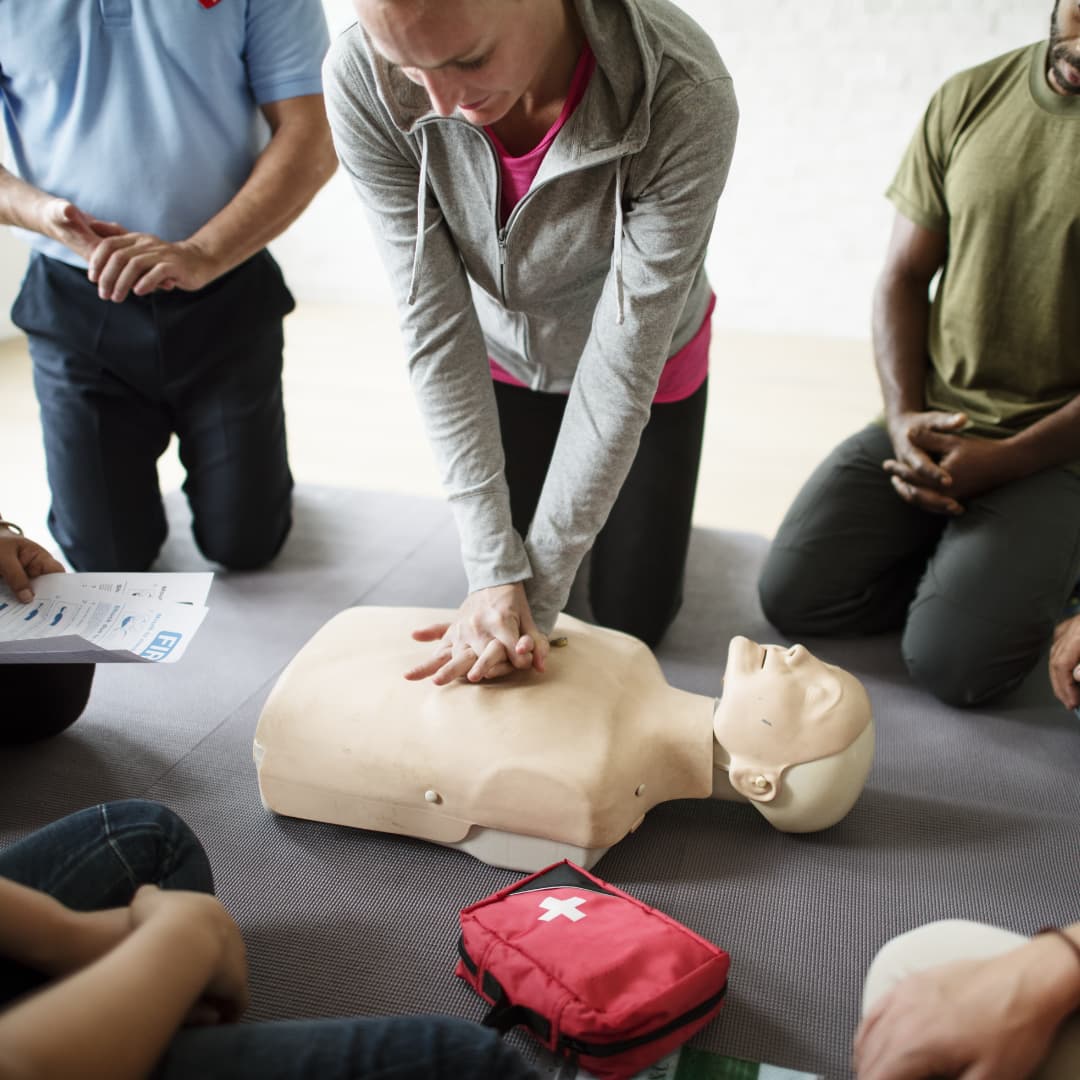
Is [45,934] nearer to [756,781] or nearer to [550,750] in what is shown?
[550,750]

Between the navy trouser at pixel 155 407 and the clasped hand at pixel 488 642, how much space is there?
2.63 ft

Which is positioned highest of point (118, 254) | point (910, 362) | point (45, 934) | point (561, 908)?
point (118, 254)

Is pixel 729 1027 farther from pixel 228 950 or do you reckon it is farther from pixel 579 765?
pixel 228 950

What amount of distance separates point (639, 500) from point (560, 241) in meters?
0.55

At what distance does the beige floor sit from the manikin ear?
1.11 meters

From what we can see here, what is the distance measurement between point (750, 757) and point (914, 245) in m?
0.99

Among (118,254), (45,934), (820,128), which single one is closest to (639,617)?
(118,254)

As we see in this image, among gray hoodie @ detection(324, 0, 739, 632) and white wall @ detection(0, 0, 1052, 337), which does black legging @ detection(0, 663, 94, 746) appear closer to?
gray hoodie @ detection(324, 0, 739, 632)

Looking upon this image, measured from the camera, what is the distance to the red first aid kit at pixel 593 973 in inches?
39.9

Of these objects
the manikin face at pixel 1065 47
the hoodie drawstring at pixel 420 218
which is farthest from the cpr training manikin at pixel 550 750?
the manikin face at pixel 1065 47

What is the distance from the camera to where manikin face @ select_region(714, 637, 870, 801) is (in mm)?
1281

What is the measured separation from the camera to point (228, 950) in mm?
917

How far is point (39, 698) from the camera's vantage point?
150 cm

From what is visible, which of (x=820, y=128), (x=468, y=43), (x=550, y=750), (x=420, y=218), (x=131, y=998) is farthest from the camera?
(x=820, y=128)
